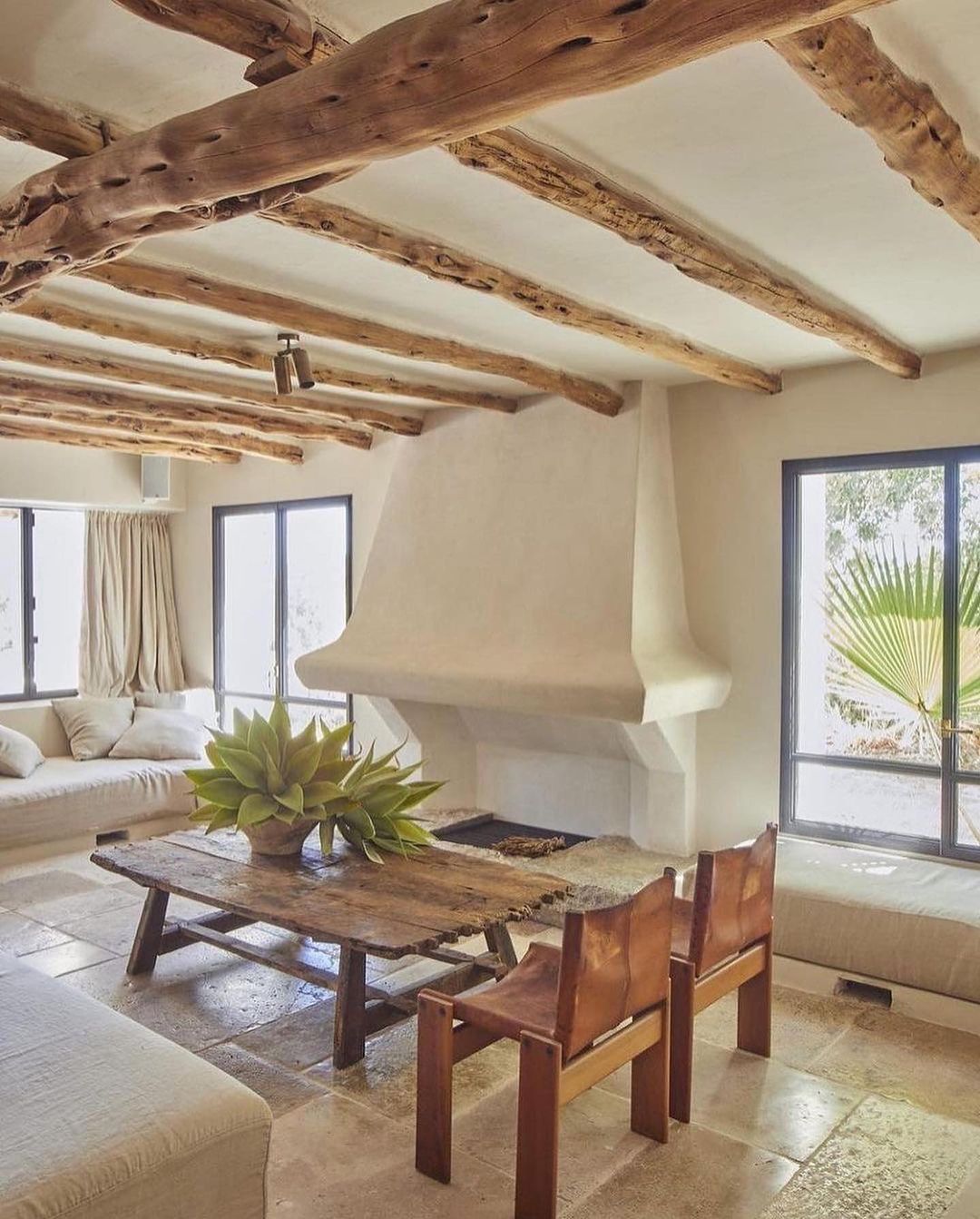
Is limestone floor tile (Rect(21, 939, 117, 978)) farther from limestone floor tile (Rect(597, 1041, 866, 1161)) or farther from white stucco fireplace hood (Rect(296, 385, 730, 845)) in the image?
limestone floor tile (Rect(597, 1041, 866, 1161))

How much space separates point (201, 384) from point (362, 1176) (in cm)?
355

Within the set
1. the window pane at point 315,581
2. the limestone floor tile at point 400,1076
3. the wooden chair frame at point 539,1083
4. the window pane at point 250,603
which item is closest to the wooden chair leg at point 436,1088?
the wooden chair frame at point 539,1083

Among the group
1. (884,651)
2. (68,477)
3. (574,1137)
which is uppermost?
(68,477)

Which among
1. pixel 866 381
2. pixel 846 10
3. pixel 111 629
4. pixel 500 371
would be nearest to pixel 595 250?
pixel 500 371

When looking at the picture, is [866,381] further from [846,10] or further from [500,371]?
[846,10]

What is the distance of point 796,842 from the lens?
456 centimetres

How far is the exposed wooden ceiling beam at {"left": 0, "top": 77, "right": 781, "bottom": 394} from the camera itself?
2.24m

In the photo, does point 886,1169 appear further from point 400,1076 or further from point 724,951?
point 400,1076

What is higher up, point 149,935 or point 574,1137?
point 149,935

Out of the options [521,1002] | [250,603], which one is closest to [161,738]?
[250,603]

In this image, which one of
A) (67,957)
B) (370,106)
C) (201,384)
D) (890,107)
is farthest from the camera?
(201,384)

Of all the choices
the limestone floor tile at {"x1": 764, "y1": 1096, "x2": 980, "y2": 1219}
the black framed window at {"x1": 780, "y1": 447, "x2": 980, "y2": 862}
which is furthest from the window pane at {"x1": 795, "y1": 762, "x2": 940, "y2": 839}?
the limestone floor tile at {"x1": 764, "y1": 1096, "x2": 980, "y2": 1219}

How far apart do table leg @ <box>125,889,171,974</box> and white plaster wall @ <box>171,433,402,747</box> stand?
2.50m

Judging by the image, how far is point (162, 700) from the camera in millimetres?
6969
